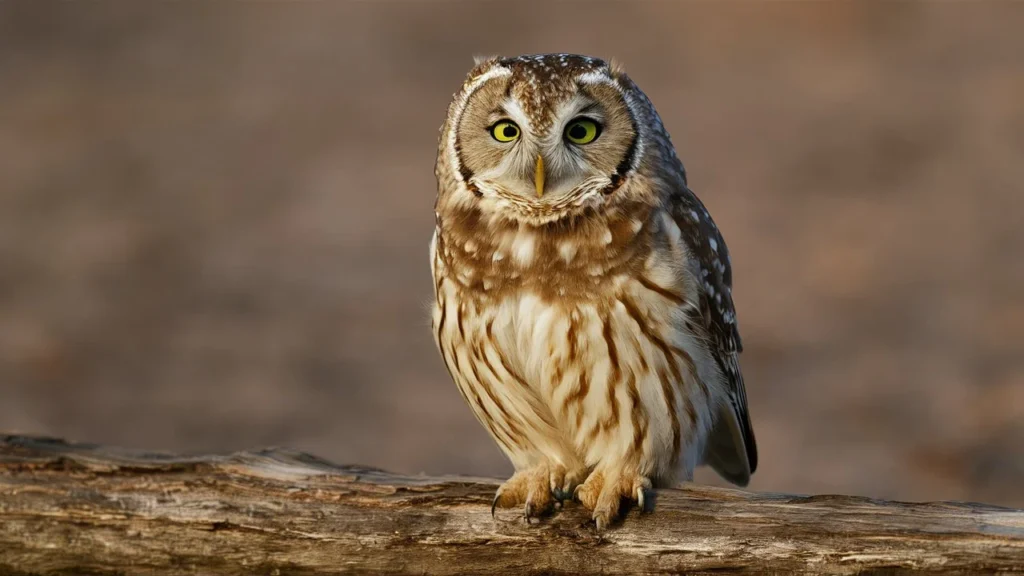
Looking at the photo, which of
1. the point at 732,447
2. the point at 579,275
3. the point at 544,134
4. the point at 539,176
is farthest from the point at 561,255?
the point at 732,447

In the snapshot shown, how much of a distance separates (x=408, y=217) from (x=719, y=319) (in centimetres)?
690

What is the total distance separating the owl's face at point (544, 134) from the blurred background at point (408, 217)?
3452 mm

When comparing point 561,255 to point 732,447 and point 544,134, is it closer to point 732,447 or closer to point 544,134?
point 544,134

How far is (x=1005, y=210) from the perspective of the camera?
970cm

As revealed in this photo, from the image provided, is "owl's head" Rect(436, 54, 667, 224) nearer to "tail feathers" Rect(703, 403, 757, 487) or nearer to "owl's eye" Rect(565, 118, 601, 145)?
"owl's eye" Rect(565, 118, 601, 145)

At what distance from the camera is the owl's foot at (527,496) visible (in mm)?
3180

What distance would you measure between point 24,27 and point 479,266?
12097 millimetres

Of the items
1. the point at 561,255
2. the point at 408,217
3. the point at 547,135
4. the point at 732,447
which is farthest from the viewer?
the point at 408,217

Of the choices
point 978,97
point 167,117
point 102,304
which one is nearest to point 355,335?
point 102,304

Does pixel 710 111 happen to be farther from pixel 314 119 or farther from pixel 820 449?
pixel 820 449

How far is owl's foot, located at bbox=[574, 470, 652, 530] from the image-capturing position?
313 centimetres

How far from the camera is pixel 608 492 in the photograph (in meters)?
3.19

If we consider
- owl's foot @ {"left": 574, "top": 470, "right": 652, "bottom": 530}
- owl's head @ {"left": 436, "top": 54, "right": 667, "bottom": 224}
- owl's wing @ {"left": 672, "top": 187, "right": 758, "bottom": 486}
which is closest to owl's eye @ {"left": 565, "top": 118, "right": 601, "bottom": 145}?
owl's head @ {"left": 436, "top": 54, "right": 667, "bottom": 224}

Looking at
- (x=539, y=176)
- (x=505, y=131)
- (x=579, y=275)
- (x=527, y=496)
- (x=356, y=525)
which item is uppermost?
(x=505, y=131)
